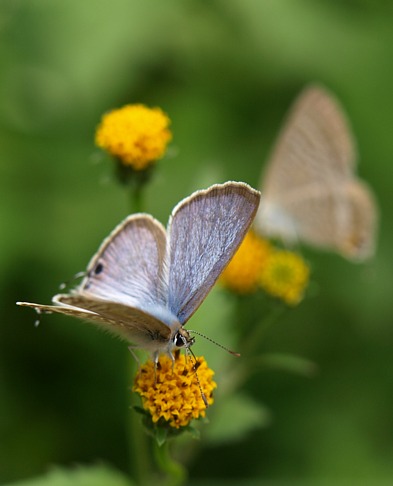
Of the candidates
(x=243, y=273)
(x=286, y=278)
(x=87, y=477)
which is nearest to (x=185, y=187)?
(x=243, y=273)

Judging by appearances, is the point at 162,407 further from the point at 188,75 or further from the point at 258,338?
the point at 188,75

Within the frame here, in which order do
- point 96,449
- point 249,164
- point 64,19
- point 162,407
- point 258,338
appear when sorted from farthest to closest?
point 249,164 < point 64,19 < point 258,338 < point 96,449 < point 162,407

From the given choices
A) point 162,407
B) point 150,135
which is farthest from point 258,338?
point 162,407

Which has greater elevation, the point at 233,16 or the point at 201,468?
the point at 233,16

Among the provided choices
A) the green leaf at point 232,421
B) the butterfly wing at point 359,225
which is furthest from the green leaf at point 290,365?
the butterfly wing at point 359,225

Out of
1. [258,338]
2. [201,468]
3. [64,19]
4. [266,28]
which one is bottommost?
[201,468]

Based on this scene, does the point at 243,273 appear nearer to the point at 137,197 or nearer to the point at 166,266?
the point at 137,197

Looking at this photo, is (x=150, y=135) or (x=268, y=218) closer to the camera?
(x=150, y=135)

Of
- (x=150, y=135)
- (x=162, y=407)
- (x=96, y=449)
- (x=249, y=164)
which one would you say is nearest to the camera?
(x=162, y=407)

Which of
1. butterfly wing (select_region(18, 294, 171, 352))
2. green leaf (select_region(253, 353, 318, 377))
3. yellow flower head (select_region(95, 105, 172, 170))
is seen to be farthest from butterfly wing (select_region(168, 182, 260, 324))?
green leaf (select_region(253, 353, 318, 377))
